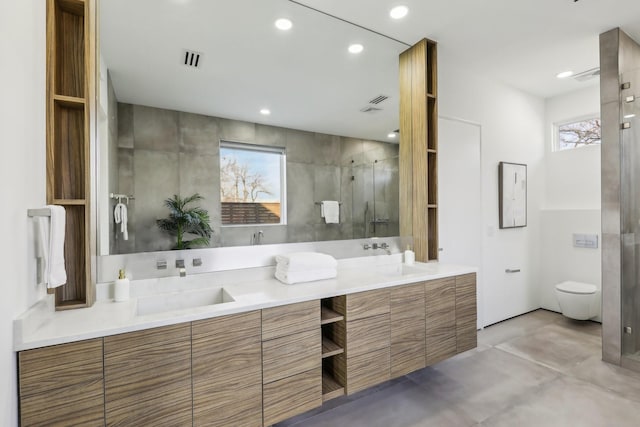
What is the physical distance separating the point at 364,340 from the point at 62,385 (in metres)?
1.39

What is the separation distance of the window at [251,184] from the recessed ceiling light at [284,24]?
84 centimetres

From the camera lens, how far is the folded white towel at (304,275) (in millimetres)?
1871

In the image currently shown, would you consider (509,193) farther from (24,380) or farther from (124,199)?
(24,380)

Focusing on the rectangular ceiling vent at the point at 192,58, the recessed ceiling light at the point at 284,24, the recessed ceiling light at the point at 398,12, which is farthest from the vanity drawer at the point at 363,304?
the recessed ceiling light at the point at 398,12

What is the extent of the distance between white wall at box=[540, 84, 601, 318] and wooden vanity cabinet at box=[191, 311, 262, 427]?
156 inches

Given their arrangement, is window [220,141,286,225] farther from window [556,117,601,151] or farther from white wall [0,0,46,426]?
window [556,117,601,151]

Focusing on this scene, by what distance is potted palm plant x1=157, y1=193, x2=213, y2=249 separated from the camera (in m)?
1.75

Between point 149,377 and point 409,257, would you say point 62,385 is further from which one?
point 409,257

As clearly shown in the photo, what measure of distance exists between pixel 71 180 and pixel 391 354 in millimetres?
1996

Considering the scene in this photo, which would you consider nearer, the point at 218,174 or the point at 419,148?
the point at 218,174

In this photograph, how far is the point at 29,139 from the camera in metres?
1.23

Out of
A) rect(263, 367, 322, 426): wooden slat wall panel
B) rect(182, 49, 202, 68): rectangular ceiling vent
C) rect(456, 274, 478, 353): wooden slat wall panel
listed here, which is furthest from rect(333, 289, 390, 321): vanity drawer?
rect(182, 49, 202, 68): rectangular ceiling vent

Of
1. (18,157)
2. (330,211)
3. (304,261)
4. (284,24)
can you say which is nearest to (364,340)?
(304,261)

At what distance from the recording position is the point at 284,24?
6.93 feet
